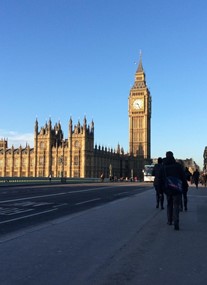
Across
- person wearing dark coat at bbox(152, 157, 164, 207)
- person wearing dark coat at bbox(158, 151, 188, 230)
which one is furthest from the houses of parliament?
person wearing dark coat at bbox(158, 151, 188, 230)

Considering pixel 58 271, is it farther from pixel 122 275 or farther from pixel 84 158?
pixel 84 158

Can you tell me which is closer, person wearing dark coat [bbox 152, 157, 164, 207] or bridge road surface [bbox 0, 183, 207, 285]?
bridge road surface [bbox 0, 183, 207, 285]

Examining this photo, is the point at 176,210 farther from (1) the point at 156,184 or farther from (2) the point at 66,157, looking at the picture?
(2) the point at 66,157

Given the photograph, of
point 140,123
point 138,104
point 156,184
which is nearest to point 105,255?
point 156,184

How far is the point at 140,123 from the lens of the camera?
146 metres

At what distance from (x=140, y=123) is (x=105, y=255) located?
141 meters

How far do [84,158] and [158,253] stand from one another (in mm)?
102500

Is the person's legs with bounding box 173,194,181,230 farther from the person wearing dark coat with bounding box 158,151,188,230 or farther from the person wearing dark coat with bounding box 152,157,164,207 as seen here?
the person wearing dark coat with bounding box 152,157,164,207

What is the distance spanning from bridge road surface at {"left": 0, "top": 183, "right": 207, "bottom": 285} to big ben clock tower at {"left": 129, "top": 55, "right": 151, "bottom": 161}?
13388 centimetres

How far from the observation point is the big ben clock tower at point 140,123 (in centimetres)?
14400

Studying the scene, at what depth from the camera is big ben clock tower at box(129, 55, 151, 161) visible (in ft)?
472

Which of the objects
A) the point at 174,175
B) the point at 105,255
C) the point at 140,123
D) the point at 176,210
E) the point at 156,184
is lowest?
the point at 105,255

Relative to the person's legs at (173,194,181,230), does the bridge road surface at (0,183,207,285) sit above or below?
below

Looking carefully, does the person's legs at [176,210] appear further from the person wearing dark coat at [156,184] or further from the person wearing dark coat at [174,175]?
the person wearing dark coat at [156,184]
